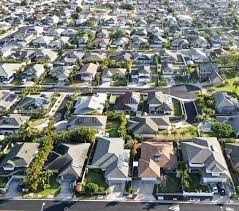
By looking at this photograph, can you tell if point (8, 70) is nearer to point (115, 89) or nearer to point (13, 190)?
point (115, 89)

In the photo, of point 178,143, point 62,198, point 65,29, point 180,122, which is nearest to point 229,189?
point 178,143

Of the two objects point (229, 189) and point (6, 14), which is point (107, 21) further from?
point (229, 189)

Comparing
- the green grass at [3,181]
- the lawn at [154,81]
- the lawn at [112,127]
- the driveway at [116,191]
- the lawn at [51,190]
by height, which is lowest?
the lawn at [154,81]

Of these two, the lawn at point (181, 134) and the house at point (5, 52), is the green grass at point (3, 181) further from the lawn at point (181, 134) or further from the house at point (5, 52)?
the house at point (5, 52)

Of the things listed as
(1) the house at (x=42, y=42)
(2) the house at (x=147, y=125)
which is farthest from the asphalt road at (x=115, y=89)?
(1) the house at (x=42, y=42)

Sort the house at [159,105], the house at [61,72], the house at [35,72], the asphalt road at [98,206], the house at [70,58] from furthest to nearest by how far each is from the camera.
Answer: the house at [70,58], the house at [35,72], the house at [61,72], the house at [159,105], the asphalt road at [98,206]

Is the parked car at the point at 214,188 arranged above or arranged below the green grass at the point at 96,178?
above

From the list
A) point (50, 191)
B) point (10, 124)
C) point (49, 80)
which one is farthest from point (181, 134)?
point (49, 80)
